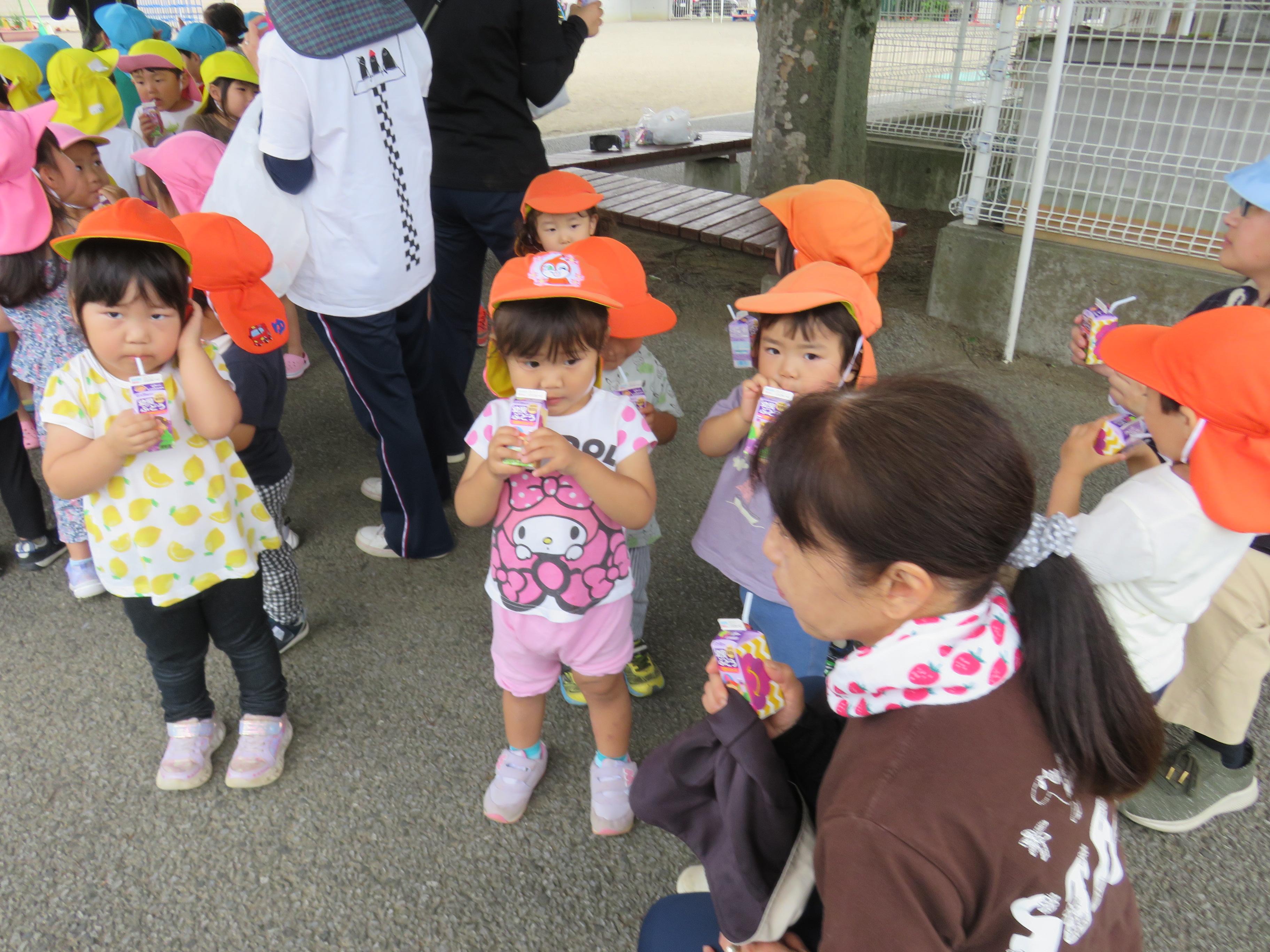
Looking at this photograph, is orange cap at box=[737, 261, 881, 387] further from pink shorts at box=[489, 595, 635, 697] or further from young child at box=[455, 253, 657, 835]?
pink shorts at box=[489, 595, 635, 697]

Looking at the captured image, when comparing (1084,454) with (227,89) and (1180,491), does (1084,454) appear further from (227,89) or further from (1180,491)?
(227,89)

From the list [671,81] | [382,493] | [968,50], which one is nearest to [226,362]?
[382,493]

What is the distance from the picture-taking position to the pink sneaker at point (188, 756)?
2242mm

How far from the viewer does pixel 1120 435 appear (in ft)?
6.05

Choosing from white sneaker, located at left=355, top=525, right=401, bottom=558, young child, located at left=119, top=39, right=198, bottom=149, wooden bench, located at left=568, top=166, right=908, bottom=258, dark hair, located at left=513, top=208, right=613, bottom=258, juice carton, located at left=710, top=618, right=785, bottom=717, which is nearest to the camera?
juice carton, located at left=710, top=618, right=785, bottom=717

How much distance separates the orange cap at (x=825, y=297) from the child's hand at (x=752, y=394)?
16 cm

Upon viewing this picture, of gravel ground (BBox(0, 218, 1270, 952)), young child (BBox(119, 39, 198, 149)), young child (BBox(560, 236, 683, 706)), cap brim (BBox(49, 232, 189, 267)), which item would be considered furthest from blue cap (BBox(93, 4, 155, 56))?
young child (BBox(560, 236, 683, 706))

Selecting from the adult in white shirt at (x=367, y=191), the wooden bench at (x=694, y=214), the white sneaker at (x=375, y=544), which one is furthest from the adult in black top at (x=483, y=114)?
the wooden bench at (x=694, y=214)

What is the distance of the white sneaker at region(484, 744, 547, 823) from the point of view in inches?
84.8

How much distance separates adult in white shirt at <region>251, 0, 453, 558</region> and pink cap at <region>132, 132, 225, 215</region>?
411 mm

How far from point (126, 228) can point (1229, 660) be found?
2.68 m

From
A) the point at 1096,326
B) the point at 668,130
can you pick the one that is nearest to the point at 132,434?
the point at 1096,326

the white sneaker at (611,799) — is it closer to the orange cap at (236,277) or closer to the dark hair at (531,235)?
the orange cap at (236,277)

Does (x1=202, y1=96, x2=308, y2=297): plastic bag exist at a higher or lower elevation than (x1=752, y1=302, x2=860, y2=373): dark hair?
higher
